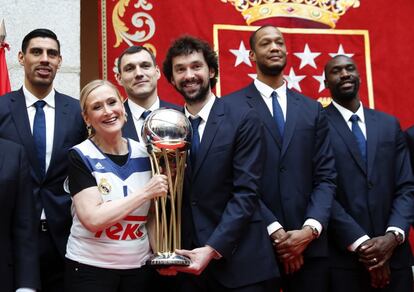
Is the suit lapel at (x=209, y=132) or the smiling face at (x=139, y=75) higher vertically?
the smiling face at (x=139, y=75)

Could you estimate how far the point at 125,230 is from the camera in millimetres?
3123

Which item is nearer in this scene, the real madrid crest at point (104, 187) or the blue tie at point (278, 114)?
the real madrid crest at point (104, 187)

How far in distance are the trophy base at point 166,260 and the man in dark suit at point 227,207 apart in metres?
0.08

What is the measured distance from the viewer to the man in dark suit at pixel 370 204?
375cm

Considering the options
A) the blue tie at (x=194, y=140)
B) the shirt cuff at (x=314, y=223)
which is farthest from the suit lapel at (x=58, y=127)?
the shirt cuff at (x=314, y=223)

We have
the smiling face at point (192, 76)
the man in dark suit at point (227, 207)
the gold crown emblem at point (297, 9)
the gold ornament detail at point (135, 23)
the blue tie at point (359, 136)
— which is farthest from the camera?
the gold crown emblem at point (297, 9)

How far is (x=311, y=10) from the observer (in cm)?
582

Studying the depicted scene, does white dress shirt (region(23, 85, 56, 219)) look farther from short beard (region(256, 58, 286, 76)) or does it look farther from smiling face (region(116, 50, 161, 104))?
short beard (region(256, 58, 286, 76))

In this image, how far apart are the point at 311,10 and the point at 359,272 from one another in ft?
8.79

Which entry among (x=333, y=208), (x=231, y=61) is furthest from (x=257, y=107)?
(x=231, y=61)

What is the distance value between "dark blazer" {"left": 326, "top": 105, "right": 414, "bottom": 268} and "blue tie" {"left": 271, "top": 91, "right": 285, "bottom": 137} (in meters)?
0.38

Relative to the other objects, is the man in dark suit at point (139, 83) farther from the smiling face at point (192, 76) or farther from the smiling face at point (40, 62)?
the smiling face at point (40, 62)

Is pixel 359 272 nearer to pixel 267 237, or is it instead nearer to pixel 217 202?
pixel 267 237

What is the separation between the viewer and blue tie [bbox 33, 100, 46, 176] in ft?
11.8
